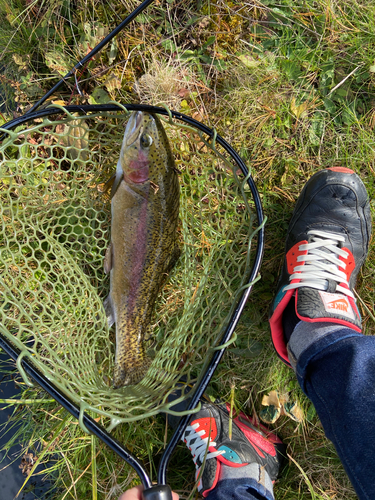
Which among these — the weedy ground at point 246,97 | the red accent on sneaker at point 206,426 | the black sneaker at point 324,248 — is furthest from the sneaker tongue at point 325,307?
the red accent on sneaker at point 206,426

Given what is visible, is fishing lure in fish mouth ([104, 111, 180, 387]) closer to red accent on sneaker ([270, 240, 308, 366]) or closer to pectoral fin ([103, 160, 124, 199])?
pectoral fin ([103, 160, 124, 199])

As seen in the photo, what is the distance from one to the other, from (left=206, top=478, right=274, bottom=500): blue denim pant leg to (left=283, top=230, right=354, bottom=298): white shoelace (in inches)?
52.0

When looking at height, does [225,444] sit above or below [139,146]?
below

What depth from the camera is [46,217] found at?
7.48 ft

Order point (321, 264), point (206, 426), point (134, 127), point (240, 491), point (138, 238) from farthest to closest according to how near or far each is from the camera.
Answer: point (206, 426), point (321, 264), point (240, 491), point (138, 238), point (134, 127)

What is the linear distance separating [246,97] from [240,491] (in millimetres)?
2709

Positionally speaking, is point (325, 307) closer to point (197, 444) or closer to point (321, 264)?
point (321, 264)

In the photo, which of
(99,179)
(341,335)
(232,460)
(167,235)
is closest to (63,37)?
(99,179)

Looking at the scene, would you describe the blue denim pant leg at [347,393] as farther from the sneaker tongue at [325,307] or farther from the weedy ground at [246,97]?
the weedy ground at [246,97]

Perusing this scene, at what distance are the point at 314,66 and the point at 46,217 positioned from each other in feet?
7.22

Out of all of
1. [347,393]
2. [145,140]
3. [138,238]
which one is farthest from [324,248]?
[145,140]

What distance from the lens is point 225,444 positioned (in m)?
2.43

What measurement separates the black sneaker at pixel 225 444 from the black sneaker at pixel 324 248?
0.68m

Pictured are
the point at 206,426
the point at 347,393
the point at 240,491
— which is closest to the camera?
the point at 347,393
